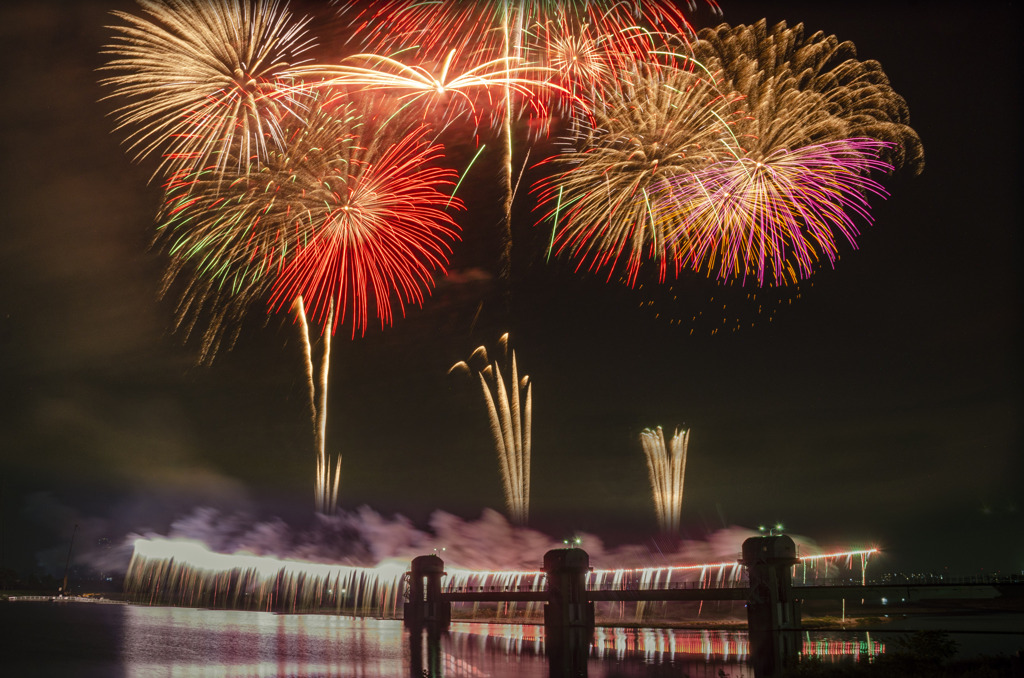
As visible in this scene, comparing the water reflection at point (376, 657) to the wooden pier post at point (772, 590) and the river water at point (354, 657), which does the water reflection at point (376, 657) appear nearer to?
the river water at point (354, 657)

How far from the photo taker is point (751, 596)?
276ft

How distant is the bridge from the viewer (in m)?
70.8

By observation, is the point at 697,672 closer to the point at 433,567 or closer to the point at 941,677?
the point at 941,677

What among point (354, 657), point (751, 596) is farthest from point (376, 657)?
point (751, 596)

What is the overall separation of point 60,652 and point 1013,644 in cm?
9679

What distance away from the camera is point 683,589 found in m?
94.8

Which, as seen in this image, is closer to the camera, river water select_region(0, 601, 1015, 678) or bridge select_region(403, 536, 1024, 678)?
river water select_region(0, 601, 1015, 678)

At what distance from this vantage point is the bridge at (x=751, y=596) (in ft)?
232

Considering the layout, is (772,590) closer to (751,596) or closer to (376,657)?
(751,596)

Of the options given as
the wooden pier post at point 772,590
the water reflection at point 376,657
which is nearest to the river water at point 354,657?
the water reflection at point 376,657

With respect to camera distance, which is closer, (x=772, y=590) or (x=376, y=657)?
(x=376, y=657)

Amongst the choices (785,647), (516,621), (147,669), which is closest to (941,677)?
(785,647)

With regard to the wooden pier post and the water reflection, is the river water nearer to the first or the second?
the water reflection

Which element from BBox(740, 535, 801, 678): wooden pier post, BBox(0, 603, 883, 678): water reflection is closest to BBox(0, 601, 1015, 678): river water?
BBox(0, 603, 883, 678): water reflection
